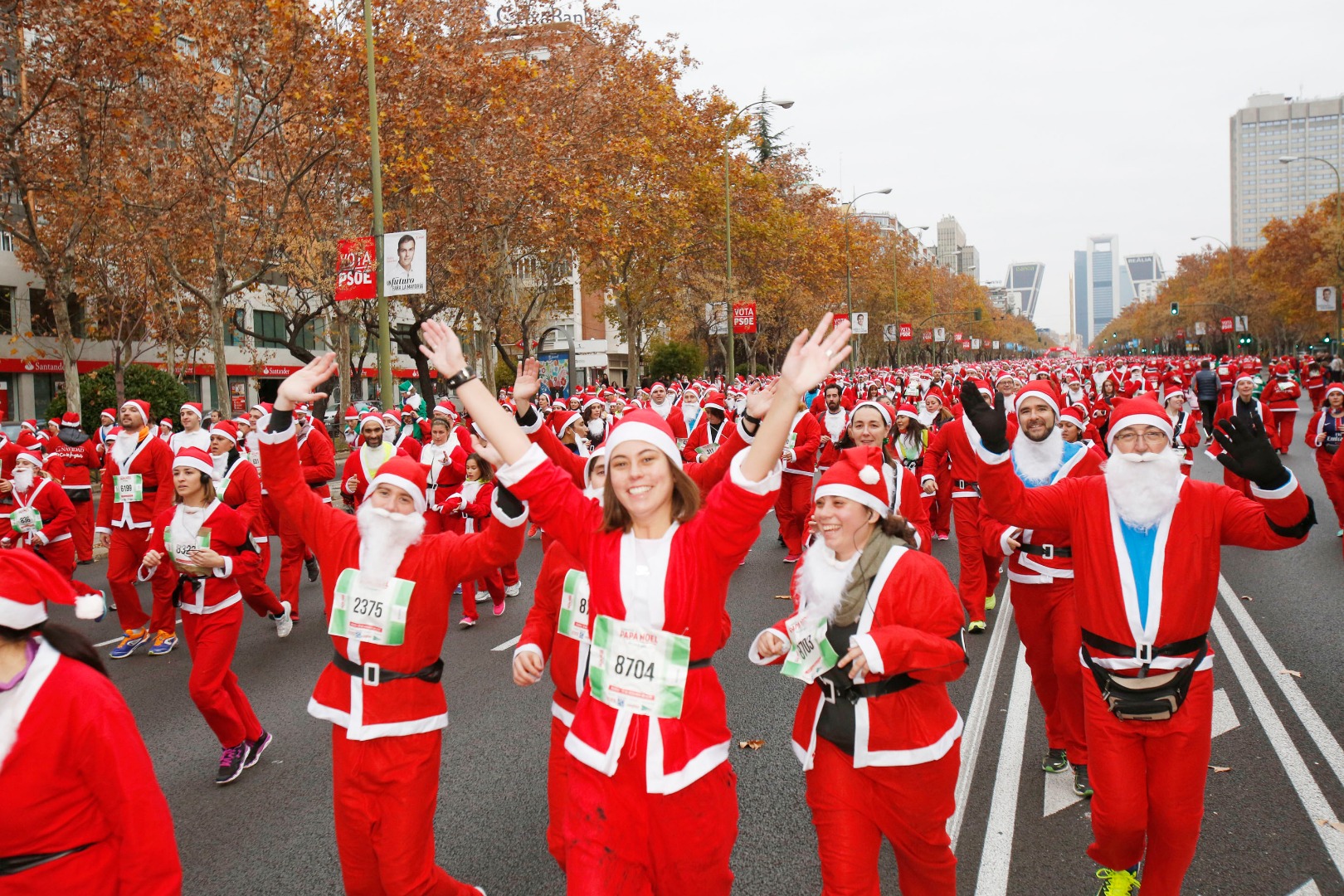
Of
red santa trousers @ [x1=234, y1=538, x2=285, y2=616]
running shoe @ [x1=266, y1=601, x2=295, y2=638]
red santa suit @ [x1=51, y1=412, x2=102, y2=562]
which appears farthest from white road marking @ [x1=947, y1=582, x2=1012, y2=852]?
red santa suit @ [x1=51, y1=412, x2=102, y2=562]

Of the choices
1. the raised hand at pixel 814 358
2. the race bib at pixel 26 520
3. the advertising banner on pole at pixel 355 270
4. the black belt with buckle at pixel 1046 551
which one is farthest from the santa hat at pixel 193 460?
the advertising banner on pole at pixel 355 270

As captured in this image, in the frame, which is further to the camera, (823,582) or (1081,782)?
(1081,782)

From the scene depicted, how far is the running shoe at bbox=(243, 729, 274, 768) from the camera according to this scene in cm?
536

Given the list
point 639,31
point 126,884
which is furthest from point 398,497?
point 639,31

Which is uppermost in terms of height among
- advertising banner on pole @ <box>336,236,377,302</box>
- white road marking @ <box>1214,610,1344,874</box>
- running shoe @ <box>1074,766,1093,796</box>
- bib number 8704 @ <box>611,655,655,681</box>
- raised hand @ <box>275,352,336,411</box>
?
advertising banner on pole @ <box>336,236,377,302</box>

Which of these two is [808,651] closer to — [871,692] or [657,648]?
[871,692]

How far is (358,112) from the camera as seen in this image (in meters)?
20.2

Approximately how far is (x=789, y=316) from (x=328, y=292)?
96.6 feet

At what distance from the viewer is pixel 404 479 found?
3637 millimetres

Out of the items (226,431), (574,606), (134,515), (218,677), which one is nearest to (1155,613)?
(574,606)

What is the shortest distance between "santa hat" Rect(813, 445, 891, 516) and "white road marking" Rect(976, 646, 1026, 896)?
1694 millimetres

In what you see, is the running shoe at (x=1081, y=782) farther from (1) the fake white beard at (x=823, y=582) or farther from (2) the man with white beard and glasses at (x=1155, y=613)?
(1) the fake white beard at (x=823, y=582)

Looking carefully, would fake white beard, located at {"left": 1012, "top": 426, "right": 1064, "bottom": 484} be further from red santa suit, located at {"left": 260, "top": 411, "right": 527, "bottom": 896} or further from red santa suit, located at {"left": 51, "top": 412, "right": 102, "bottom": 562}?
red santa suit, located at {"left": 51, "top": 412, "right": 102, "bottom": 562}

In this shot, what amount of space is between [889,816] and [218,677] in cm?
367
